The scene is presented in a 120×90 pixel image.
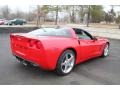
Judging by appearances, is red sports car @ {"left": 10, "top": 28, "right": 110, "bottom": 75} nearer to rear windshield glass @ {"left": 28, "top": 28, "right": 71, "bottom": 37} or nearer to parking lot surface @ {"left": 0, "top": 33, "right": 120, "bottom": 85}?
rear windshield glass @ {"left": 28, "top": 28, "right": 71, "bottom": 37}

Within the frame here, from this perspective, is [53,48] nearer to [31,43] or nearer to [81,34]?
[31,43]

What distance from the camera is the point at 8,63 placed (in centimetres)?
616

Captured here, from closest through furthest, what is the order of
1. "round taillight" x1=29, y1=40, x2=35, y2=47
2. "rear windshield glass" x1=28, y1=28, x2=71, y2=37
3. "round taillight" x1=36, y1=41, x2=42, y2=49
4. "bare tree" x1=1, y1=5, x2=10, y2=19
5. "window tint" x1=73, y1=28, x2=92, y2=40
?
1. "round taillight" x1=36, y1=41, x2=42, y2=49
2. "round taillight" x1=29, y1=40, x2=35, y2=47
3. "rear windshield glass" x1=28, y1=28, x2=71, y2=37
4. "window tint" x1=73, y1=28, x2=92, y2=40
5. "bare tree" x1=1, y1=5, x2=10, y2=19

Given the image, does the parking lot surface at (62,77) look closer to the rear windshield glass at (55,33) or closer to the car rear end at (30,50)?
the car rear end at (30,50)

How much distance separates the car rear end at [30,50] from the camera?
462 centimetres

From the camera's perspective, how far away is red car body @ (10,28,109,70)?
464cm

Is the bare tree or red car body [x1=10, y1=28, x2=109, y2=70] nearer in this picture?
red car body [x1=10, y1=28, x2=109, y2=70]

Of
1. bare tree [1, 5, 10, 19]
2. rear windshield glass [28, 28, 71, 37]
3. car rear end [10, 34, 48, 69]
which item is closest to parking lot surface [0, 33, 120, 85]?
car rear end [10, 34, 48, 69]

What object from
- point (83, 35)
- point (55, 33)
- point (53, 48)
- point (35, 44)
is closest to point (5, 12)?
point (83, 35)

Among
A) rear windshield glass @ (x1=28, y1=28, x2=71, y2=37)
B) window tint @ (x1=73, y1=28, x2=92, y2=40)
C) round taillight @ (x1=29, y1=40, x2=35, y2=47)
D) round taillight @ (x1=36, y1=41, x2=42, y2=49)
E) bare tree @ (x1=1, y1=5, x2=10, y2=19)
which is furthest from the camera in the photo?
bare tree @ (x1=1, y1=5, x2=10, y2=19)

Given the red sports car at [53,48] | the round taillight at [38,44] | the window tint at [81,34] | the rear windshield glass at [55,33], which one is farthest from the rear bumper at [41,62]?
the window tint at [81,34]

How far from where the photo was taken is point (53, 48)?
4746mm

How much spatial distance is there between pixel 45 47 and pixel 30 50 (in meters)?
0.45
